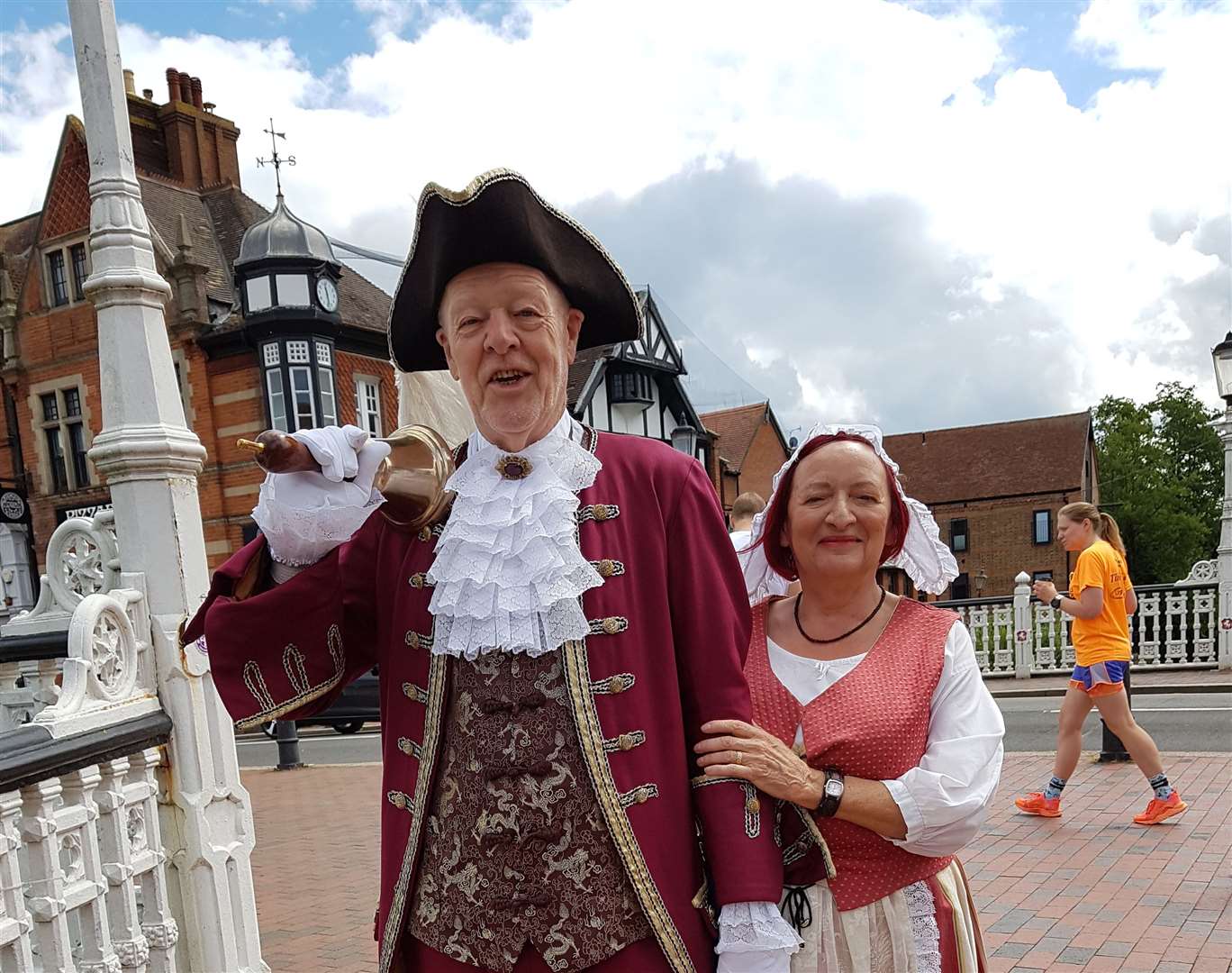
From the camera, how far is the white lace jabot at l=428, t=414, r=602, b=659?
1.53 meters

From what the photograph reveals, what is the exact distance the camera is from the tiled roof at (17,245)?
18.5m

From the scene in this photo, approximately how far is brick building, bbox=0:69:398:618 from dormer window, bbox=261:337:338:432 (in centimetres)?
2

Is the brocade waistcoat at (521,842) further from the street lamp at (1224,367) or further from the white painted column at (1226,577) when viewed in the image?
the white painted column at (1226,577)

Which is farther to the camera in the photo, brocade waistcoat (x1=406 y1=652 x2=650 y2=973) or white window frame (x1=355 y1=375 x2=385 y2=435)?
white window frame (x1=355 y1=375 x2=385 y2=435)

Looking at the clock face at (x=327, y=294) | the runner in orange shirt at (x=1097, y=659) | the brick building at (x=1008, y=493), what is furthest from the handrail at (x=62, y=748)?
the brick building at (x=1008, y=493)

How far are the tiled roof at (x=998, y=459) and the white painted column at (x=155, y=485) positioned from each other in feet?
100

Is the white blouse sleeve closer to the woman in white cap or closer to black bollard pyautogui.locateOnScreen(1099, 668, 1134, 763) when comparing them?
the woman in white cap

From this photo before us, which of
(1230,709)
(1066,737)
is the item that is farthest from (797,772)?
(1230,709)

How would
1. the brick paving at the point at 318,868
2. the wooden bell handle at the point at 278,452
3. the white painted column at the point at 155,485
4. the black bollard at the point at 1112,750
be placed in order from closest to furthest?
the wooden bell handle at the point at 278,452 < the white painted column at the point at 155,485 < the brick paving at the point at 318,868 < the black bollard at the point at 1112,750

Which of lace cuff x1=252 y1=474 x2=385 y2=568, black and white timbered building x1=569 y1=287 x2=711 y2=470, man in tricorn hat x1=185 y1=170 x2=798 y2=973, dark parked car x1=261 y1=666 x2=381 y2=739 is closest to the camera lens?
lace cuff x1=252 y1=474 x2=385 y2=568

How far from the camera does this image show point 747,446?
27641 millimetres

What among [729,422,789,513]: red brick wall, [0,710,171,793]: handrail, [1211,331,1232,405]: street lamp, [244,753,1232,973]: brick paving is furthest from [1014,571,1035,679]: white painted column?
[729,422,789,513]: red brick wall

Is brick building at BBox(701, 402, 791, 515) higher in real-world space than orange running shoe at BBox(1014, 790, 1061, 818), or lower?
higher

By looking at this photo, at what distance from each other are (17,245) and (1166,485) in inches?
1372
